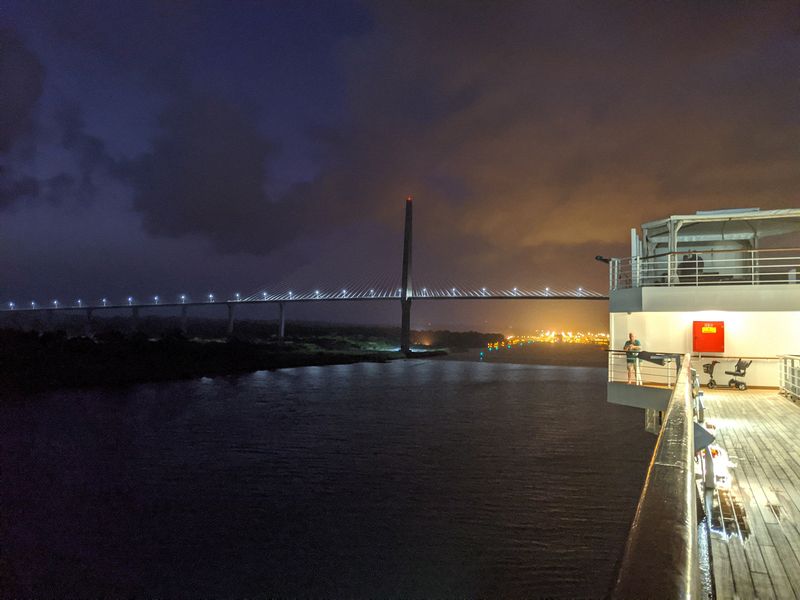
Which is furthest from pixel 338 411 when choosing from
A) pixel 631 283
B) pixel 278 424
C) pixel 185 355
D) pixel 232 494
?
pixel 185 355

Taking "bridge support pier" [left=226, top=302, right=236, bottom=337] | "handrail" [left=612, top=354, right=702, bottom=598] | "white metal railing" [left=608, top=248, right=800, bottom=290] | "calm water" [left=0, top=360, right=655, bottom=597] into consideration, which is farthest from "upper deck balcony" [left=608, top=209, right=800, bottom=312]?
"bridge support pier" [left=226, top=302, right=236, bottom=337]

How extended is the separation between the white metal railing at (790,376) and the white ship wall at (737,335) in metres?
0.55

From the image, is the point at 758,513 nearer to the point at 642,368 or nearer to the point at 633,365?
the point at 633,365

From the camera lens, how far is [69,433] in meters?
14.2

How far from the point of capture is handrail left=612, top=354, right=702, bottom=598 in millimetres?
844

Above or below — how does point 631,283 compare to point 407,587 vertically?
above

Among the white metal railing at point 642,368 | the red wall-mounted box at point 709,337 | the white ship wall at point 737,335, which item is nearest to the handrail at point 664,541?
the white metal railing at point 642,368

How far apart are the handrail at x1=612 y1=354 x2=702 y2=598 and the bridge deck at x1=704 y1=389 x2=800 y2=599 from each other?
1.48 metres

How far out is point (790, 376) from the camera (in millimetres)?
8062

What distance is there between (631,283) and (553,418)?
25.0ft

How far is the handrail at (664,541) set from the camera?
0.84 m

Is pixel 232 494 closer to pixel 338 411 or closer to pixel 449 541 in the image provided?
pixel 449 541

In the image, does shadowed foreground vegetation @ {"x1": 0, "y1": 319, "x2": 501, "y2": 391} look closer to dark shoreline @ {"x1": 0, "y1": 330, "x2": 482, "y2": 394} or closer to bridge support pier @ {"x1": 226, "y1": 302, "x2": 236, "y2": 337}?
dark shoreline @ {"x1": 0, "y1": 330, "x2": 482, "y2": 394}

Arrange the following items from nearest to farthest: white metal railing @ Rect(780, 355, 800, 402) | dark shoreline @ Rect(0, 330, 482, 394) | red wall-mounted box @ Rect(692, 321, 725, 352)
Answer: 1. white metal railing @ Rect(780, 355, 800, 402)
2. red wall-mounted box @ Rect(692, 321, 725, 352)
3. dark shoreline @ Rect(0, 330, 482, 394)
